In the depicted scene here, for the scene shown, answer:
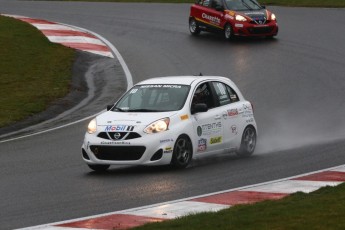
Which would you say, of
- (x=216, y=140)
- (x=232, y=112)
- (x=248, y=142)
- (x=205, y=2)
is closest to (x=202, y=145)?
(x=216, y=140)

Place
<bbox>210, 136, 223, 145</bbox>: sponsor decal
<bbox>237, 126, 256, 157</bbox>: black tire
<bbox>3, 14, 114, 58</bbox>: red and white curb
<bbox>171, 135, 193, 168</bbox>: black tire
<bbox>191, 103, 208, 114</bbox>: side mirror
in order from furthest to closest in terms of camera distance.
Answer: <bbox>3, 14, 114, 58</bbox>: red and white curb < <bbox>237, 126, 256, 157</bbox>: black tire < <bbox>210, 136, 223, 145</bbox>: sponsor decal < <bbox>191, 103, 208, 114</bbox>: side mirror < <bbox>171, 135, 193, 168</bbox>: black tire

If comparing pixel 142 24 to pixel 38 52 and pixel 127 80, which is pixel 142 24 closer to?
pixel 38 52

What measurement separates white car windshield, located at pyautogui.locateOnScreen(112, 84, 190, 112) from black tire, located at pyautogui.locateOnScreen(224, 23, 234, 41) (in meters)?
16.2

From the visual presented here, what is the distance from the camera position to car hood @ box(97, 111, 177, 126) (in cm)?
1520

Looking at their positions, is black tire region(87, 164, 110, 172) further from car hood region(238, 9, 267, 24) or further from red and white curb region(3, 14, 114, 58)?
car hood region(238, 9, 267, 24)

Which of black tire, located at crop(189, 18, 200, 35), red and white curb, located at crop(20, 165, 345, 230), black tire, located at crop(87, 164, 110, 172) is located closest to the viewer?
red and white curb, located at crop(20, 165, 345, 230)

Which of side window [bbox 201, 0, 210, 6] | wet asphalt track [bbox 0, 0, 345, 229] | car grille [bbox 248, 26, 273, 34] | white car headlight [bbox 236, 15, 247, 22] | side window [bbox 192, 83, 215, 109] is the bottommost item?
wet asphalt track [bbox 0, 0, 345, 229]

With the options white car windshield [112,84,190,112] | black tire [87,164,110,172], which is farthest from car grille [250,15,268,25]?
black tire [87,164,110,172]

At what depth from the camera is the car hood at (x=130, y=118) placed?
15.2m

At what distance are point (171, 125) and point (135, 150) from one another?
0.71 metres

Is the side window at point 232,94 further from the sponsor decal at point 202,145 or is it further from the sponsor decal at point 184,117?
the sponsor decal at point 184,117

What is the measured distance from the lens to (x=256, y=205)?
Result: 36.5 ft

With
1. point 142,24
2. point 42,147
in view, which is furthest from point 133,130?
point 142,24

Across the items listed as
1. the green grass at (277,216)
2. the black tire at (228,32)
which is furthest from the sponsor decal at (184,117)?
the black tire at (228,32)
